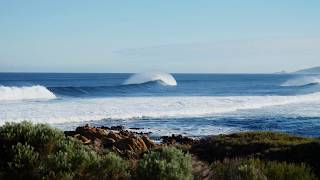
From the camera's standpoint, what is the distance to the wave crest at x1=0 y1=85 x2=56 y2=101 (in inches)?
2133

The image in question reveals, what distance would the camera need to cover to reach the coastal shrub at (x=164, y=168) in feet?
22.8

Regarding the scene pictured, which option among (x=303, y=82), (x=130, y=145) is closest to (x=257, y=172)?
(x=130, y=145)

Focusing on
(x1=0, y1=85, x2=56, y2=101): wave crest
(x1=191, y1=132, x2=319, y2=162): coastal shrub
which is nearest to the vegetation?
(x1=191, y1=132, x2=319, y2=162): coastal shrub

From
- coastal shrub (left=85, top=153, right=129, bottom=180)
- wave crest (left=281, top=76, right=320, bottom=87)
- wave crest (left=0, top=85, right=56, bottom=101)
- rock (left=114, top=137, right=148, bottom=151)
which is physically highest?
wave crest (left=281, top=76, right=320, bottom=87)

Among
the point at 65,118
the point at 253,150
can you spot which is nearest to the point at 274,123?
the point at 65,118

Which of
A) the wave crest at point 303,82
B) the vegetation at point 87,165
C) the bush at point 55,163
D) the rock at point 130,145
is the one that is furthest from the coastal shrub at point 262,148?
the wave crest at point 303,82

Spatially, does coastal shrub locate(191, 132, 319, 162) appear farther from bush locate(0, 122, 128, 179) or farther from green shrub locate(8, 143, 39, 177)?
green shrub locate(8, 143, 39, 177)

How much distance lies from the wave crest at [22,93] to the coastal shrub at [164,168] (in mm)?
46479

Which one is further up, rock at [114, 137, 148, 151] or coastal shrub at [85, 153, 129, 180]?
coastal shrub at [85, 153, 129, 180]

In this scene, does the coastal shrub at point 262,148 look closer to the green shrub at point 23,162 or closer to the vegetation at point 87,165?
the vegetation at point 87,165

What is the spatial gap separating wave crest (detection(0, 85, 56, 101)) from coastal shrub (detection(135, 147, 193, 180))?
152ft

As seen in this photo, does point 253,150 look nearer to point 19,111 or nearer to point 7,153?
point 7,153

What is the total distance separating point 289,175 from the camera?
7.56 metres

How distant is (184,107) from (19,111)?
12.3 meters
